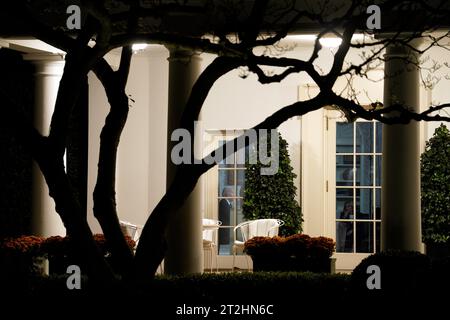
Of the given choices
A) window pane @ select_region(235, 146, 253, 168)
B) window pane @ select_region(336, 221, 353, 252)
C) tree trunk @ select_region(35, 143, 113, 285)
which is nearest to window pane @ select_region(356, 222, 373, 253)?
window pane @ select_region(336, 221, 353, 252)

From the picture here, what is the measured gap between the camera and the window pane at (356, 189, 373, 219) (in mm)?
14422

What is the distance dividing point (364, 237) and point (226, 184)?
260 centimetres

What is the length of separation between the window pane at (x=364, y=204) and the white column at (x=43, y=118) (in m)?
5.21

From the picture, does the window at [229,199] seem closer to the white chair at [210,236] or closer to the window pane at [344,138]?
the white chair at [210,236]

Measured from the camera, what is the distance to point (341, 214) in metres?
14.5

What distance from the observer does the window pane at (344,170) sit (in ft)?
47.5

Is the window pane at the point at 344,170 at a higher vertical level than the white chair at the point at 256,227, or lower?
higher

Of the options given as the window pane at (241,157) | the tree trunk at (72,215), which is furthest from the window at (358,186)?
the tree trunk at (72,215)

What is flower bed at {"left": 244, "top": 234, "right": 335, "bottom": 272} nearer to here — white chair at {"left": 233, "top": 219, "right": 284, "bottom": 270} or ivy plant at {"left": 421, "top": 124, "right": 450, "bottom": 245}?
white chair at {"left": 233, "top": 219, "right": 284, "bottom": 270}

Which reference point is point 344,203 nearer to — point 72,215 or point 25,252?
point 25,252

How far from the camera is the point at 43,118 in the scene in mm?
12336
